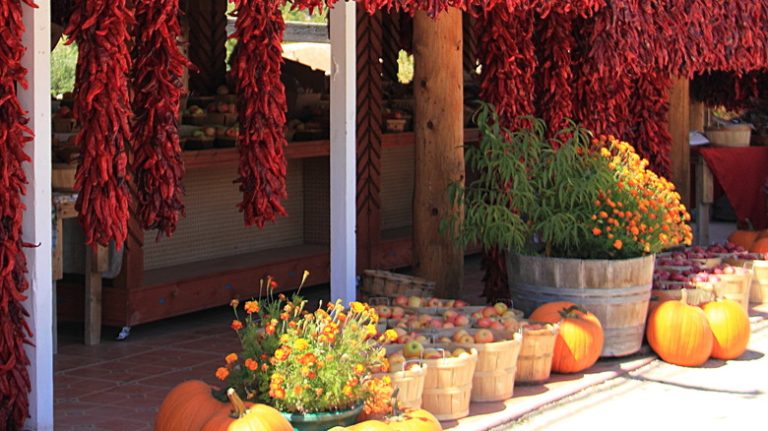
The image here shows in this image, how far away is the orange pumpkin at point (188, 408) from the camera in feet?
15.7

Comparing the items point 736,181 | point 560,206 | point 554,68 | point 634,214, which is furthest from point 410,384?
point 736,181

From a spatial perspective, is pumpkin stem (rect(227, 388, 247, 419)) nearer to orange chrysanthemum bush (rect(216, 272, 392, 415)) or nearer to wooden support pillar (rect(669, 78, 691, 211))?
orange chrysanthemum bush (rect(216, 272, 392, 415))

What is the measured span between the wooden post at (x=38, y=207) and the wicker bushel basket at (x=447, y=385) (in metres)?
1.69

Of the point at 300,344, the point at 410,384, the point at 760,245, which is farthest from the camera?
the point at 760,245

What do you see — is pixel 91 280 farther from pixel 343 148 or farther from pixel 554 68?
pixel 554 68

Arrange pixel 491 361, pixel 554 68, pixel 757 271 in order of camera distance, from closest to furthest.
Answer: pixel 491 361 < pixel 554 68 < pixel 757 271

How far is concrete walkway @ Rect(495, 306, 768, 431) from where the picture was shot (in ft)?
20.0

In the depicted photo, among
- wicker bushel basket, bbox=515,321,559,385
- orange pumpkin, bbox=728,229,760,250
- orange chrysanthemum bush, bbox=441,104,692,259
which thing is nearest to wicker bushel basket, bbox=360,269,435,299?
orange chrysanthemum bush, bbox=441,104,692,259

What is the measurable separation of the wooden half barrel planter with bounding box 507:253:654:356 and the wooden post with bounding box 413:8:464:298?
494 mm

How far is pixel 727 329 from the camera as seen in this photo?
7520 mm

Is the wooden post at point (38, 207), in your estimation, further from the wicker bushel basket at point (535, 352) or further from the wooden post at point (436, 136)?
the wooden post at point (436, 136)

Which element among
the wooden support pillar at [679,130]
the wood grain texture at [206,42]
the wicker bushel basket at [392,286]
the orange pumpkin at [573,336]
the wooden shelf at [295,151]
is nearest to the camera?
the orange pumpkin at [573,336]

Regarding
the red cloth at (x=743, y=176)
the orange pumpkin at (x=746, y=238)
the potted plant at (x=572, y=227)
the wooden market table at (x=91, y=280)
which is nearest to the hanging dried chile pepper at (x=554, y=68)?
the potted plant at (x=572, y=227)

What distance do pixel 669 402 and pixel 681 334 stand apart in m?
0.86
